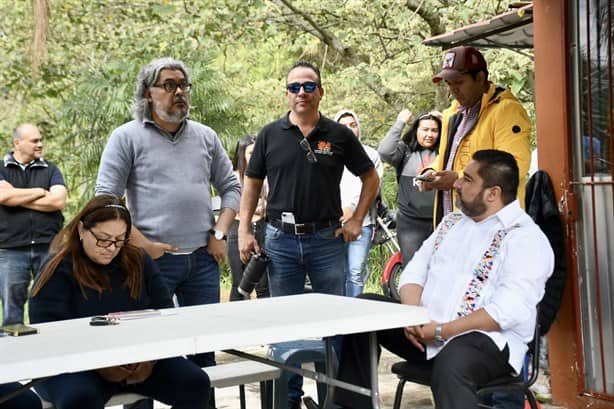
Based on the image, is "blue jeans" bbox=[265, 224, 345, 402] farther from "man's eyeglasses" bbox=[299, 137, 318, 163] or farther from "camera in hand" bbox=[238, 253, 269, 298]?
"man's eyeglasses" bbox=[299, 137, 318, 163]

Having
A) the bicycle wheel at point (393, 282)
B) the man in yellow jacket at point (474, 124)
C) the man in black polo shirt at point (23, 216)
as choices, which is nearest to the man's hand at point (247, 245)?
the man in yellow jacket at point (474, 124)

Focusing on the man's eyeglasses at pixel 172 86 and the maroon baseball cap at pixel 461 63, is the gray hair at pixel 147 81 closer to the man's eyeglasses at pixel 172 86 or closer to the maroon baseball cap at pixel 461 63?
the man's eyeglasses at pixel 172 86

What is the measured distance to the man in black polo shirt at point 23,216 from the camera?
7371 mm

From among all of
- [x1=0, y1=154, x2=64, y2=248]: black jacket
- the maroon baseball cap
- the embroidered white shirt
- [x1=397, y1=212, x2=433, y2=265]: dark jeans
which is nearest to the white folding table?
the embroidered white shirt

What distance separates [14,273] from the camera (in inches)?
291

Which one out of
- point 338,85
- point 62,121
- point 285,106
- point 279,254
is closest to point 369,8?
point 338,85

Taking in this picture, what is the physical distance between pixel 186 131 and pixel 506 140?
→ 1622 millimetres

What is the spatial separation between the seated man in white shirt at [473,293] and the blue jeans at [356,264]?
2.65 meters

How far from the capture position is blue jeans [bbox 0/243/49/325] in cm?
737

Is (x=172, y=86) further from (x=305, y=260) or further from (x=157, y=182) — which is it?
(x=305, y=260)

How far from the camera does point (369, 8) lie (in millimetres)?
12695

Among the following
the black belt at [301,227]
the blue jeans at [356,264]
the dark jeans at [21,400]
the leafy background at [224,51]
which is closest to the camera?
the dark jeans at [21,400]

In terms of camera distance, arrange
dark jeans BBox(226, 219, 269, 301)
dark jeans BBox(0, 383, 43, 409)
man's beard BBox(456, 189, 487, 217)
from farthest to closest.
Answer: dark jeans BBox(226, 219, 269, 301) → man's beard BBox(456, 189, 487, 217) → dark jeans BBox(0, 383, 43, 409)

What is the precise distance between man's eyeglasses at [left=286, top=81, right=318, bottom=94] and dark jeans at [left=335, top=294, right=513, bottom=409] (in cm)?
137
